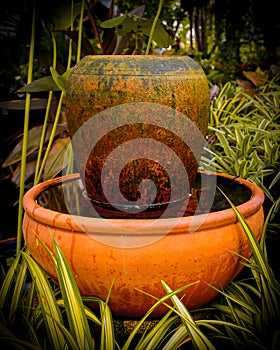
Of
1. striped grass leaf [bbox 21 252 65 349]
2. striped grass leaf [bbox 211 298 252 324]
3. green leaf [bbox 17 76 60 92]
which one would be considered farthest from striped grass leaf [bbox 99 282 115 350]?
green leaf [bbox 17 76 60 92]

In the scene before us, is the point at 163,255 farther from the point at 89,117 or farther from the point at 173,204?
the point at 89,117

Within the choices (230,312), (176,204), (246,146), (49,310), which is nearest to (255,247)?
(230,312)

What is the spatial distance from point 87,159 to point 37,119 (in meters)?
1.34

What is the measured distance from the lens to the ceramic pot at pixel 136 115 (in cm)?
127

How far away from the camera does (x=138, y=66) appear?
1295mm

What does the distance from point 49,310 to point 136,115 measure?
64 centimetres

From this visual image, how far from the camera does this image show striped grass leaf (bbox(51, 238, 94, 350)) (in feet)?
3.22

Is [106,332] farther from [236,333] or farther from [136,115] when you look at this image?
[136,115]

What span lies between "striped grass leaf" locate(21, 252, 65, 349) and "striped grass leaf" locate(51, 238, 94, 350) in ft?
0.17

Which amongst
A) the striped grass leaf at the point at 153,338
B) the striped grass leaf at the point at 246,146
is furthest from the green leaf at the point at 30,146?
the striped grass leaf at the point at 153,338

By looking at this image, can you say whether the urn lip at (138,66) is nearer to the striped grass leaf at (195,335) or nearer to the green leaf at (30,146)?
the striped grass leaf at (195,335)

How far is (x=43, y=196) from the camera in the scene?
1567 mm

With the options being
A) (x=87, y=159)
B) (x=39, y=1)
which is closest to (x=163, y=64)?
(x=87, y=159)

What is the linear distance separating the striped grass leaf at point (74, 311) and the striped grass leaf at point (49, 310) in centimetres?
5
